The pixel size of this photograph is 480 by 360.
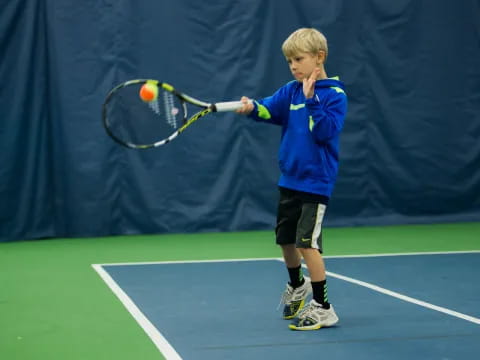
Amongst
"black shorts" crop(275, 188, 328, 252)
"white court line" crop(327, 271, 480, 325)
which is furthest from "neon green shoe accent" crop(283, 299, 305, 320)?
"white court line" crop(327, 271, 480, 325)

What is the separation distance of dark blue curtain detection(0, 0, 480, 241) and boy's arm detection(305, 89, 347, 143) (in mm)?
3859

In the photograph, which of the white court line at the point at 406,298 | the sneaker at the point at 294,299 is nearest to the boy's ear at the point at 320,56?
the sneaker at the point at 294,299

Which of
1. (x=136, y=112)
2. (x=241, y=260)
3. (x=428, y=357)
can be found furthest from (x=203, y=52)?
(x=428, y=357)

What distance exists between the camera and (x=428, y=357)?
128 inches

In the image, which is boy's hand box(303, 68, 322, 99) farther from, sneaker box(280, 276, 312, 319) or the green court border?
the green court border

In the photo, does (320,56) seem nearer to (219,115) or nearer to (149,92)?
(149,92)

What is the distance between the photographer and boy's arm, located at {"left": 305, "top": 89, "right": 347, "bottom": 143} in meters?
3.67

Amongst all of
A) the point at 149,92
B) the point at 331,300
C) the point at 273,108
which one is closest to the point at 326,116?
the point at 273,108

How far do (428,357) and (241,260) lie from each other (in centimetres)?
286

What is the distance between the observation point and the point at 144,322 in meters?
3.93

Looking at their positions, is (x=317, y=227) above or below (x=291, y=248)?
above

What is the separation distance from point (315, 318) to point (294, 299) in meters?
0.30

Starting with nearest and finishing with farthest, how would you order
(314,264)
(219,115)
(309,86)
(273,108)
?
(309,86) → (314,264) → (273,108) → (219,115)

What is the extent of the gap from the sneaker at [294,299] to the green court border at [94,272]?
0.73 metres
